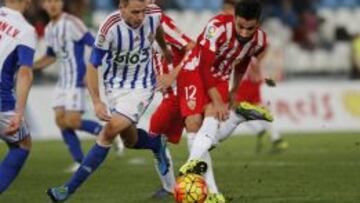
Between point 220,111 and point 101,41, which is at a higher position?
point 101,41

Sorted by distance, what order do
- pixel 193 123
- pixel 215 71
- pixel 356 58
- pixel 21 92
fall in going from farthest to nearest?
pixel 356 58
pixel 215 71
pixel 193 123
pixel 21 92

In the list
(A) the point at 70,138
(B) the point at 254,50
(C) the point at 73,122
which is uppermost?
(B) the point at 254,50

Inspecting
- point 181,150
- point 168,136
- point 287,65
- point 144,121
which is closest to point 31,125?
point 144,121

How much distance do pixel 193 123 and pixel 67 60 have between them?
484cm

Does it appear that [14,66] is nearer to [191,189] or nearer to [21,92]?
[21,92]

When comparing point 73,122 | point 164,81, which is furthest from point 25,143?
point 73,122

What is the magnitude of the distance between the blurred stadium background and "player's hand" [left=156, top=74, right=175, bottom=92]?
112 centimetres

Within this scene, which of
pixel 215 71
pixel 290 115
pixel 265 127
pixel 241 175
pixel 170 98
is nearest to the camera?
pixel 215 71

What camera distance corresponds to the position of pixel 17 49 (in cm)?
841

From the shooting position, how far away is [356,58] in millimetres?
21984

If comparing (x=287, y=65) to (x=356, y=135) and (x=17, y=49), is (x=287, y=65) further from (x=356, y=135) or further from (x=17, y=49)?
(x=17, y=49)

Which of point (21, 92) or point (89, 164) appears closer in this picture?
point (21, 92)

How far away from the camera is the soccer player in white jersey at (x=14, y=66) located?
27.0ft

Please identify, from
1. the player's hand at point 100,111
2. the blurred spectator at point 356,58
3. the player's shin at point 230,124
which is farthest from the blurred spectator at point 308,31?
the player's hand at point 100,111
